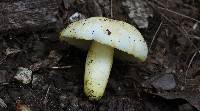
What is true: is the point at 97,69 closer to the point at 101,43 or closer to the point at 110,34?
the point at 101,43

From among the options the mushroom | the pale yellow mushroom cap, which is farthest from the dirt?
the pale yellow mushroom cap

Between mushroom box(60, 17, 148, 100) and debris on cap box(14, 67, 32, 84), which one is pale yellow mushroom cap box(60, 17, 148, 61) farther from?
debris on cap box(14, 67, 32, 84)

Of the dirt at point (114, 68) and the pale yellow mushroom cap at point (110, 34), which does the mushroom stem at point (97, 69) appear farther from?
the pale yellow mushroom cap at point (110, 34)

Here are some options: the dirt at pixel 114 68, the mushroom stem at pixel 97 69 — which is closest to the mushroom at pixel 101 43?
the mushroom stem at pixel 97 69

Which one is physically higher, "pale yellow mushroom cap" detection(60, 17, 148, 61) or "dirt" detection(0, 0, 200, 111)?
"pale yellow mushroom cap" detection(60, 17, 148, 61)

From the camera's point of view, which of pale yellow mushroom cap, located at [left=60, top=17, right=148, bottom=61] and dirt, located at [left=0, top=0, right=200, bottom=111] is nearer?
pale yellow mushroom cap, located at [left=60, top=17, right=148, bottom=61]

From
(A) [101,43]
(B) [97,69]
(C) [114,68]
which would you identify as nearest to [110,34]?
(A) [101,43]

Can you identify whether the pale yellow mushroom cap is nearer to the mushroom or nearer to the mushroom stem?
the mushroom
